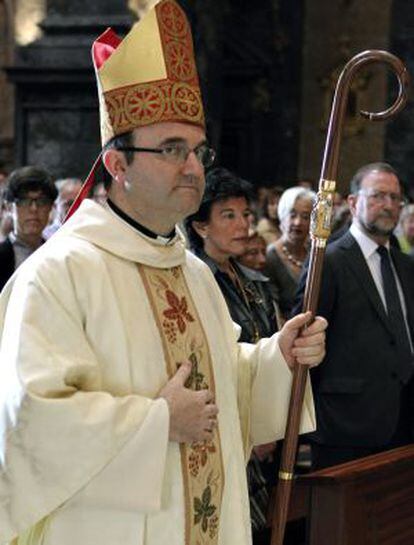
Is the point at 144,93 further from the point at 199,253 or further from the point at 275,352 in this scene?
the point at 199,253

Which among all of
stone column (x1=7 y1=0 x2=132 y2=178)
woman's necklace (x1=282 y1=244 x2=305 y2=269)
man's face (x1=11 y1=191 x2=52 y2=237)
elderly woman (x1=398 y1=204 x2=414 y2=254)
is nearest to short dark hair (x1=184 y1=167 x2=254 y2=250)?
man's face (x1=11 y1=191 x2=52 y2=237)

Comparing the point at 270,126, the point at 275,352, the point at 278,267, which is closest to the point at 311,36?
the point at 270,126

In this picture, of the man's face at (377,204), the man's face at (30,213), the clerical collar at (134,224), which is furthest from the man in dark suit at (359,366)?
the clerical collar at (134,224)

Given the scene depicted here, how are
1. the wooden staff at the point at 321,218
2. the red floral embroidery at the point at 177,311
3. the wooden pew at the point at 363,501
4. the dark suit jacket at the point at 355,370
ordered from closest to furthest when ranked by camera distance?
the red floral embroidery at the point at 177,311
the wooden staff at the point at 321,218
the wooden pew at the point at 363,501
the dark suit jacket at the point at 355,370

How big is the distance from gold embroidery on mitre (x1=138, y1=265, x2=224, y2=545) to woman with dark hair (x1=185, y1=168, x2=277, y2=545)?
1.45 metres

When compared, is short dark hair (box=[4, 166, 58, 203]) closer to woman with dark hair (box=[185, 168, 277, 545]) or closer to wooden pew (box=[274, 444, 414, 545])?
woman with dark hair (box=[185, 168, 277, 545])

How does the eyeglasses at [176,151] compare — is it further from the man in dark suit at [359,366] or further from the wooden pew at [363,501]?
the man in dark suit at [359,366]

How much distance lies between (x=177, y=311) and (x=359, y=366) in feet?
6.71

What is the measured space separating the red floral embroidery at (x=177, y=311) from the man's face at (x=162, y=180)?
0.16 meters

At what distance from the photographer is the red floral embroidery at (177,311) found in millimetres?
3011

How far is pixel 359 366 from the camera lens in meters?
4.95

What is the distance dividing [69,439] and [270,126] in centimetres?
1525

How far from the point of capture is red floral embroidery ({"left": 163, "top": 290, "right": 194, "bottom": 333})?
3.01 metres

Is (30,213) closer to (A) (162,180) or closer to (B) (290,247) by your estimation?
(B) (290,247)
